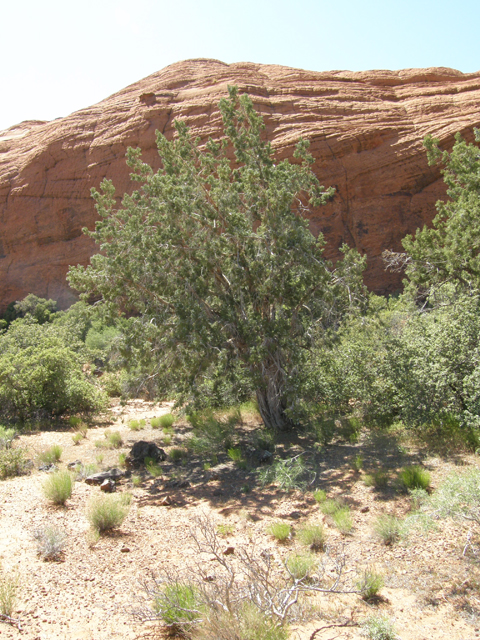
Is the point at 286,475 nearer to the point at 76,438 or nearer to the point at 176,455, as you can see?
the point at 176,455

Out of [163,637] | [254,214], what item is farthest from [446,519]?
[254,214]

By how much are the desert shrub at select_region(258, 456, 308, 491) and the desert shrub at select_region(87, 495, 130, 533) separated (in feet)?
8.20

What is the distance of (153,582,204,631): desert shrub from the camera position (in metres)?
3.44

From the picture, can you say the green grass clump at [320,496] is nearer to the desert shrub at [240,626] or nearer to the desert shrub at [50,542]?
the desert shrub at [240,626]

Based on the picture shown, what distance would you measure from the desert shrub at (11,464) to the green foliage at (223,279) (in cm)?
270

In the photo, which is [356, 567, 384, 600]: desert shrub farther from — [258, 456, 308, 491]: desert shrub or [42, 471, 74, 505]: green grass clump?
[42, 471, 74, 505]: green grass clump

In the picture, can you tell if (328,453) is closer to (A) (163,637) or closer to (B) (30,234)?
(A) (163,637)

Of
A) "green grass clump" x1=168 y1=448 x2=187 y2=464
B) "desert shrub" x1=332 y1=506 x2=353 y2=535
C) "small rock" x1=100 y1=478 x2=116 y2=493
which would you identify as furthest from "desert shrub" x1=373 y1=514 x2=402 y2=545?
"green grass clump" x1=168 y1=448 x2=187 y2=464

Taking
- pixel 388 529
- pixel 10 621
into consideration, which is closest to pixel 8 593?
pixel 10 621

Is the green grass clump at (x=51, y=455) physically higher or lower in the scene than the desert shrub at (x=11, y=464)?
lower

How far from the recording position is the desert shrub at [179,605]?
11.3 feet

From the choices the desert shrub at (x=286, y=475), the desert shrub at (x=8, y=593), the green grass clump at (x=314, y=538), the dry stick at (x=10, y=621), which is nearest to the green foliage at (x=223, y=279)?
the desert shrub at (x=286, y=475)

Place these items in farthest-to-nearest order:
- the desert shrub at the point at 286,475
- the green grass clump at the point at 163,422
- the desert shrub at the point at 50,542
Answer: the green grass clump at the point at 163,422, the desert shrub at the point at 286,475, the desert shrub at the point at 50,542

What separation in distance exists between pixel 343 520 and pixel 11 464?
573 centimetres
